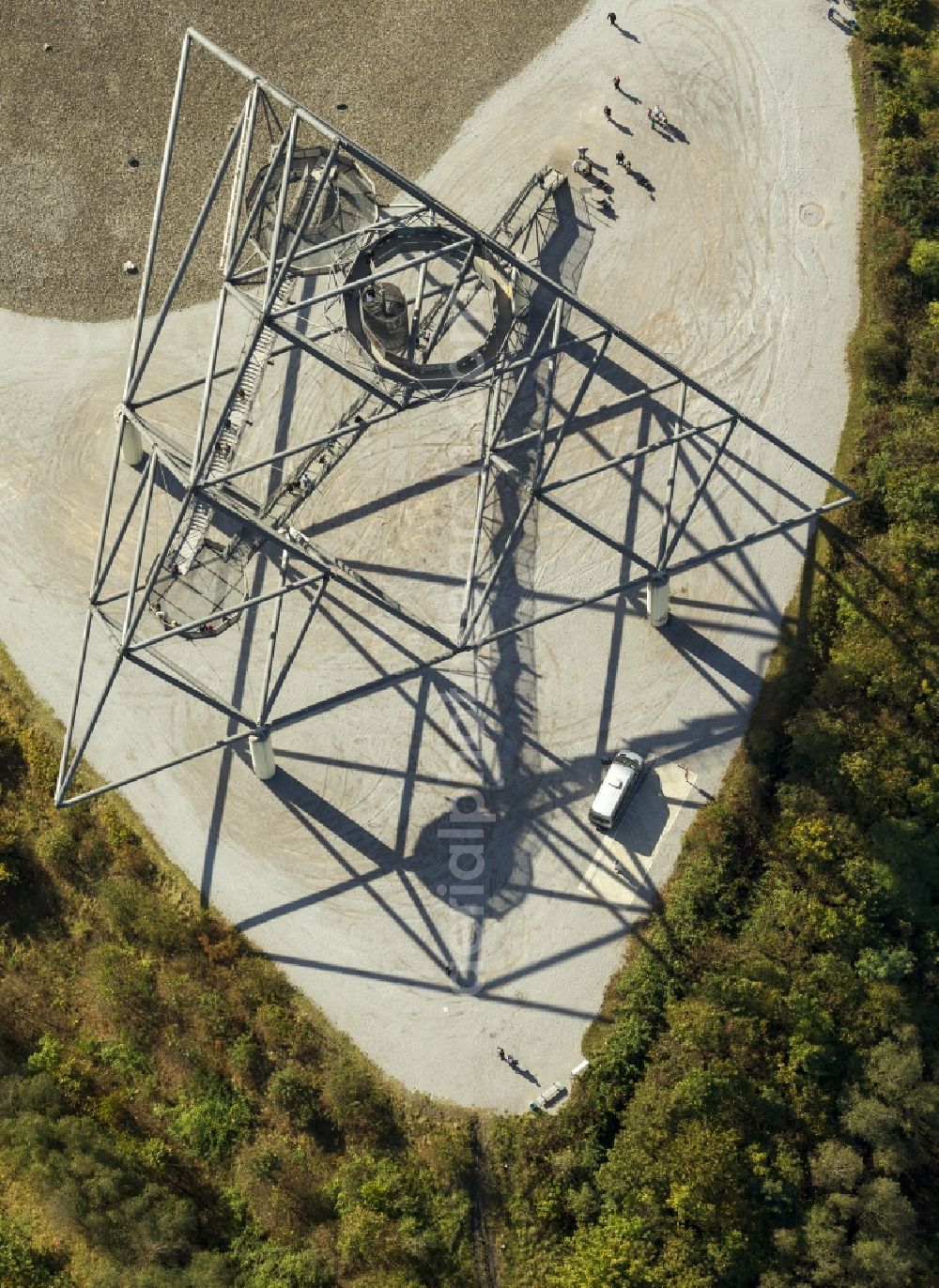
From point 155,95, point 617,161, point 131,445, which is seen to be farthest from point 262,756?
point 155,95

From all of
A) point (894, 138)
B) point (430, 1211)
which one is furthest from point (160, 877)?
point (894, 138)

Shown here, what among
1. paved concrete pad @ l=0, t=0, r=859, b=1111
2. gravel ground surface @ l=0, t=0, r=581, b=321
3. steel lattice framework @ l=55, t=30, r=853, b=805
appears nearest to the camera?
steel lattice framework @ l=55, t=30, r=853, b=805

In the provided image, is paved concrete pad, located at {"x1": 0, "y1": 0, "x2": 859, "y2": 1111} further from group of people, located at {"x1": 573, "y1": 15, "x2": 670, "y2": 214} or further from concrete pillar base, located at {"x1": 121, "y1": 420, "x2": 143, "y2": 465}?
concrete pillar base, located at {"x1": 121, "y1": 420, "x2": 143, "y2": 465}

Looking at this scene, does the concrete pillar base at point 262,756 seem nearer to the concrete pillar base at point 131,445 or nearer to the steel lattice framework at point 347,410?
the steel lattice framework at point 347,410

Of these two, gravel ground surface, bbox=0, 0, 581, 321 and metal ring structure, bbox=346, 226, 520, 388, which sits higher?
gravel ground surface, bbox=0, 0, 581, 321

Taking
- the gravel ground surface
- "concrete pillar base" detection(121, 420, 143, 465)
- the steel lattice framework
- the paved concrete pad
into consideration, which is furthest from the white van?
the gravel ground surface

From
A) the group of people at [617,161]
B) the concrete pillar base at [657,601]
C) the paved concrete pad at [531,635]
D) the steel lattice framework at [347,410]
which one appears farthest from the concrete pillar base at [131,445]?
the group of people at [617,161]
